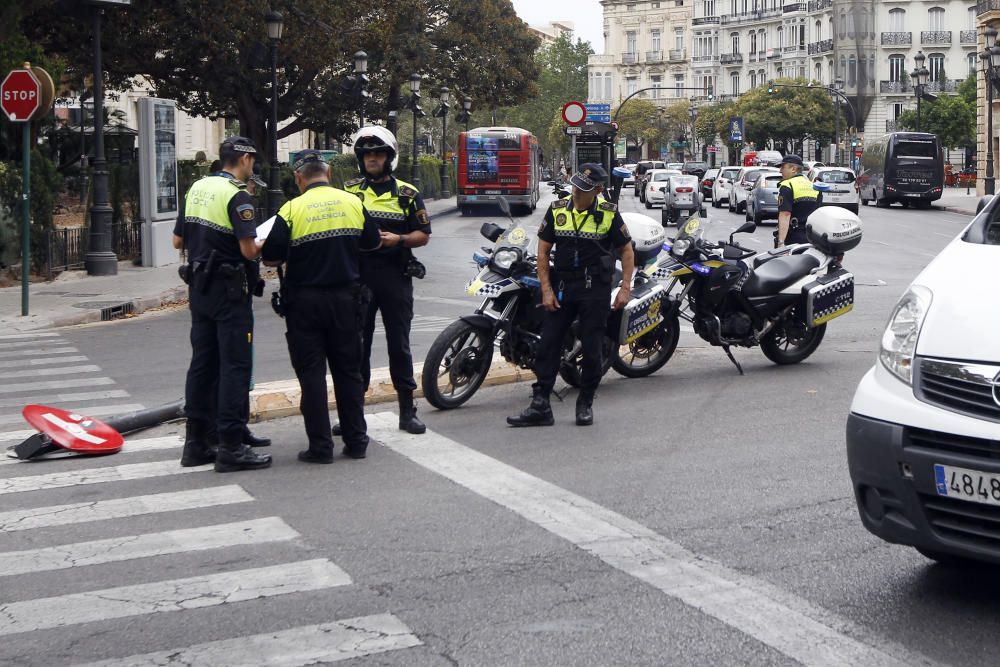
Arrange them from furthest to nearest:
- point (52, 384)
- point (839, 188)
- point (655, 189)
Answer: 1. point (655, 189)
2. point (839, 188)
3. point (52, 384)

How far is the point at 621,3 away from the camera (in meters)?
132

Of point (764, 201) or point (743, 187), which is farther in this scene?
point (743, 187)

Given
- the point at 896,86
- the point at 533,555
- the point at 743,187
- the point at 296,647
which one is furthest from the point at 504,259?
the point at 896,86

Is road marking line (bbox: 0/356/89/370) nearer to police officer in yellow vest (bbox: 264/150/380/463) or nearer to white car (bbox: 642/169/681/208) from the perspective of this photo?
police officer in yellow vest (bbox: 264/150/380/463)

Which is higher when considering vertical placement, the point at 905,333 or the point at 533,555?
the point at 905,333

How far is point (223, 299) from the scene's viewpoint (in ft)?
25.8

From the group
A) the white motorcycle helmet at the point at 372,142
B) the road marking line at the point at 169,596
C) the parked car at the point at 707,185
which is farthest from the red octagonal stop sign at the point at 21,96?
the parked car at the point at 707,185

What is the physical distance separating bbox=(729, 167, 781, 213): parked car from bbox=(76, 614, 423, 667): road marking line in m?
37.4

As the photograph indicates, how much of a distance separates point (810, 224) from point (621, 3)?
125 metres

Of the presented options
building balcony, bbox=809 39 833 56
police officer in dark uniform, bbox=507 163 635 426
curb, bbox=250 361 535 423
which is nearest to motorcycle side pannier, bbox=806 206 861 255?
curb, bbox=250 361 535 423

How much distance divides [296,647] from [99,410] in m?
5.83

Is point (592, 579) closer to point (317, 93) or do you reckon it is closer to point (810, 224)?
point (810, 224)

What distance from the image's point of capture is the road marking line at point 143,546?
5984 mm

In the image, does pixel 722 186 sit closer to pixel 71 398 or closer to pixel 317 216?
pixel 71 398
